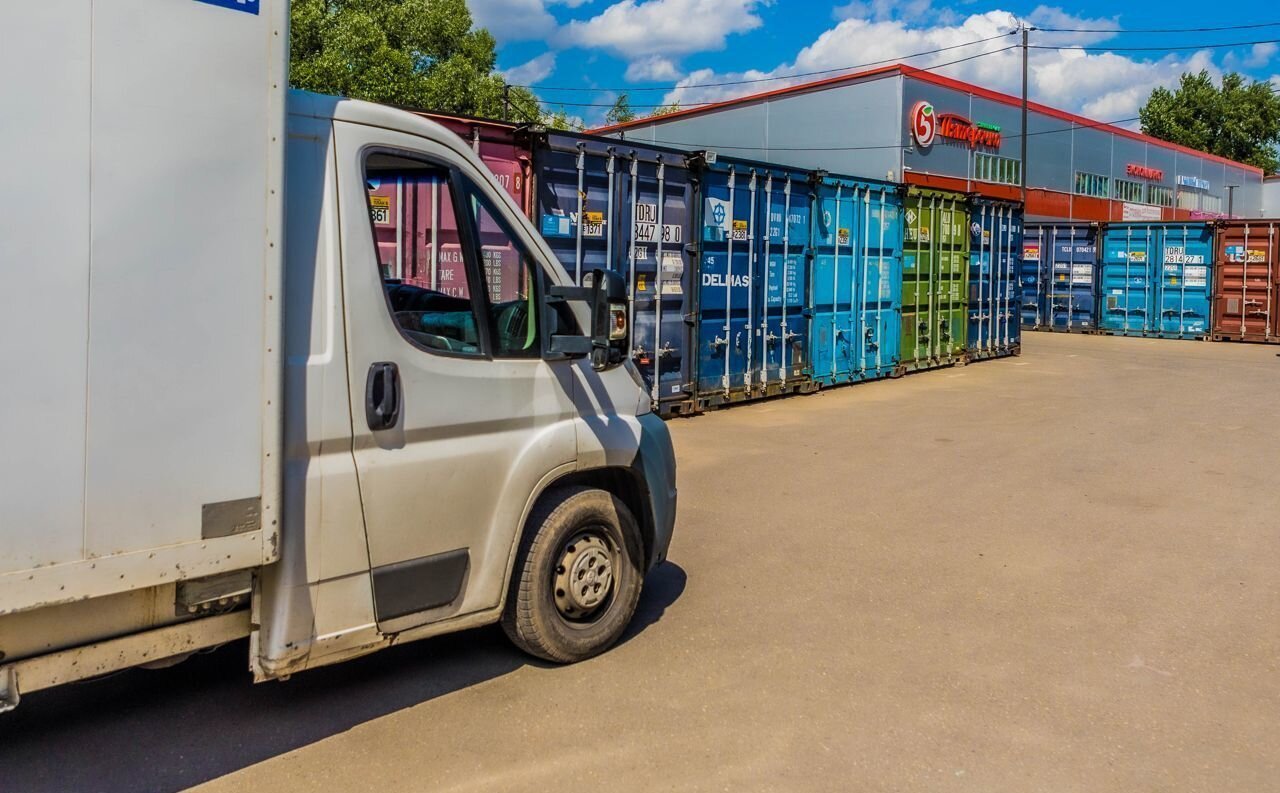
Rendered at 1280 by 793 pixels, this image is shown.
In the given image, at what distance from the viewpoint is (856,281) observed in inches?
611

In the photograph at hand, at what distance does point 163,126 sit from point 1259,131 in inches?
3353

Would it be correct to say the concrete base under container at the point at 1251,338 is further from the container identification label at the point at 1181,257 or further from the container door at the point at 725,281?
the container door at the point at 725,281

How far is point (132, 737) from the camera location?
402 centimetres

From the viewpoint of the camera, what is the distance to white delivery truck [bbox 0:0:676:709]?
294 centimetres

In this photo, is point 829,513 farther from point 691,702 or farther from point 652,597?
point 691,702

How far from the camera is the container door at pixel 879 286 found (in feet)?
51.5

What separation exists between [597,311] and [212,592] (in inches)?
76.1

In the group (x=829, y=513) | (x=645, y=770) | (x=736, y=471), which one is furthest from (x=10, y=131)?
(x=736, y=471)

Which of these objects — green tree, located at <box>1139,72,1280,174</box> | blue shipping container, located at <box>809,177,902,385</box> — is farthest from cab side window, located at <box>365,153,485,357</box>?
green tree, located at <box>1139,72,1280,174</box>

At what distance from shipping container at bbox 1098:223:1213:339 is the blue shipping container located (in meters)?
12.1

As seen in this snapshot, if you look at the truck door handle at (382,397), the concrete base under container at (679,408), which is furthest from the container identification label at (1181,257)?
the truck door handle at (382,397)

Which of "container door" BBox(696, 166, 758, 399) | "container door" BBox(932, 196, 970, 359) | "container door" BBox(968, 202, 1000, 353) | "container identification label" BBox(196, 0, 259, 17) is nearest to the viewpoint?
"container identification label" BBox(196, 0, 259, 17)

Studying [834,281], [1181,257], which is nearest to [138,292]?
[834,281]

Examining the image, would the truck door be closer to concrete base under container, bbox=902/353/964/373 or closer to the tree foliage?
concrete base under container, bbox=902/353/964/373
